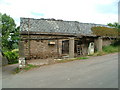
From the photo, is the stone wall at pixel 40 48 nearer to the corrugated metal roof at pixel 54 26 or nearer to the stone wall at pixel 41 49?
the stone wall at pixel 41 49

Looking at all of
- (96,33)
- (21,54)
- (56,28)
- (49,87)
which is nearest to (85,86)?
(49,87)

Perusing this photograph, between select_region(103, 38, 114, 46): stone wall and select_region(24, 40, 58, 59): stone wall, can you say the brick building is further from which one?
select_region(103, 38, 114, 46): stone wall

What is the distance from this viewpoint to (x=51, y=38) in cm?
1013

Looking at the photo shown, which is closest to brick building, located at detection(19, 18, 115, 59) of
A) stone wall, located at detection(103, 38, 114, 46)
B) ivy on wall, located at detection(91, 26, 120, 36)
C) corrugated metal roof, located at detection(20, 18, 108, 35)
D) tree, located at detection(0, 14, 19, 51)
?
corrugated metal roof, located at detection(20, 18, 108, 35)

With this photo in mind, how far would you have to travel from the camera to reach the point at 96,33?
42.2 feet

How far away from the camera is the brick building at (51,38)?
33.1 ft

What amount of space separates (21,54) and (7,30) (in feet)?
70.7

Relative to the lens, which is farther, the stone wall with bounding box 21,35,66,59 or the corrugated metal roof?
the corrugated metal roof

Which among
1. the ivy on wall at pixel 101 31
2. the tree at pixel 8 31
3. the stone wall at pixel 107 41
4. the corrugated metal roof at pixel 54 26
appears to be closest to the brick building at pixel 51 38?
the corrugated metal roof at pixel 54 26

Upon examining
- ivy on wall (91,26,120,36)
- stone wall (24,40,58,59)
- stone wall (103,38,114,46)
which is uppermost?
ivy on wall (91,26,120,36)

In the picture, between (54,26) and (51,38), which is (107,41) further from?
(51,38)

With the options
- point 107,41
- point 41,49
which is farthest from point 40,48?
point 107,41

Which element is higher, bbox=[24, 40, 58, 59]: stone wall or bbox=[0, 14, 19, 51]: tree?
bbox=[0, 14, 19, 51]: tree

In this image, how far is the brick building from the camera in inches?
397
